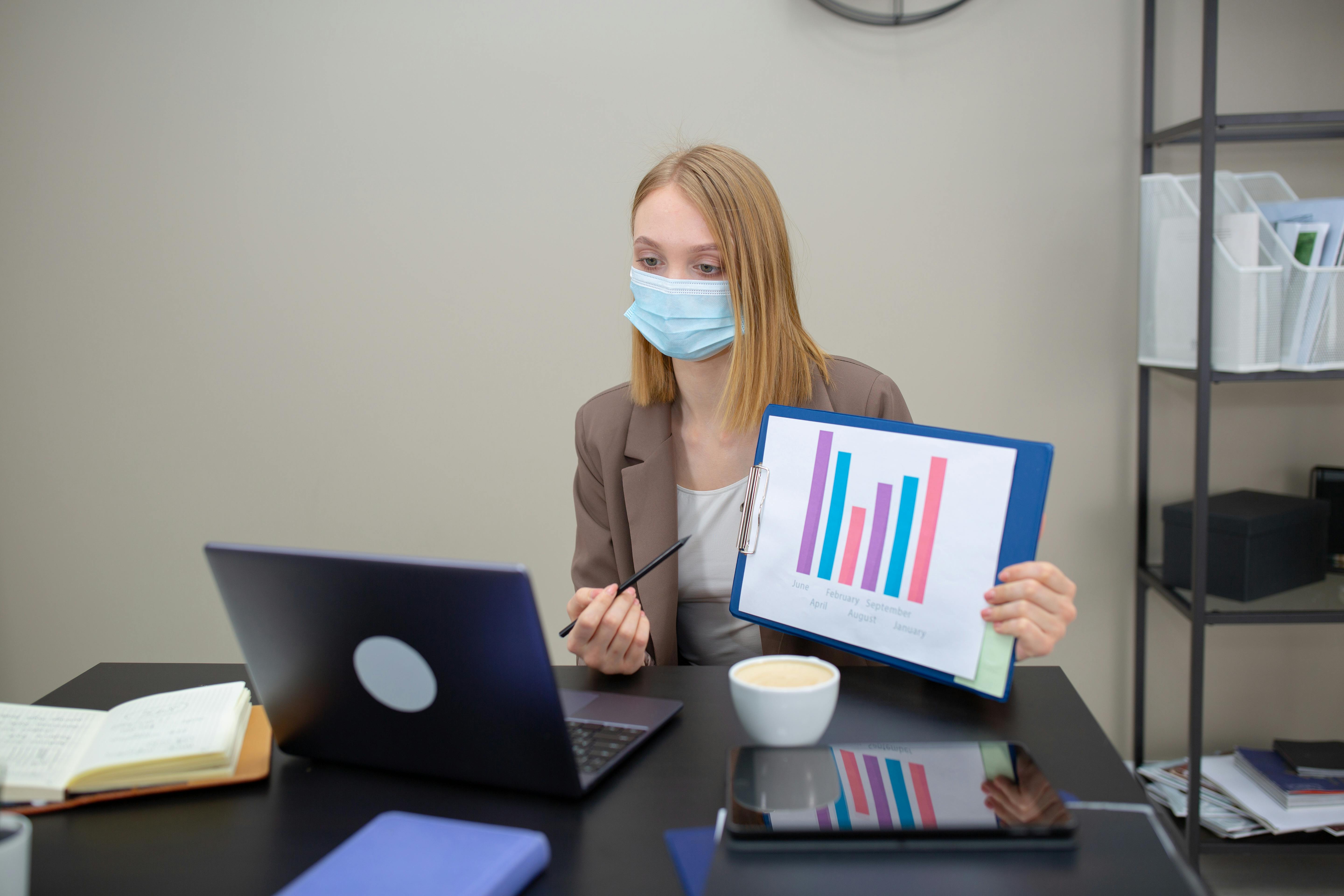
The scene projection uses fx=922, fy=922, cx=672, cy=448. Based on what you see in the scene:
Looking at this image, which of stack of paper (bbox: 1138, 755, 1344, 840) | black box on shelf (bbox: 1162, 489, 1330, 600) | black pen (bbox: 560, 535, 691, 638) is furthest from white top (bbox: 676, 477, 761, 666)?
stack of paper (bbox: 1138, 755, 1344, 840)

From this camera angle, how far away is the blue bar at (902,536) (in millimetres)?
858

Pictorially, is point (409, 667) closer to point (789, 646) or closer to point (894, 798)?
point (894, 798)

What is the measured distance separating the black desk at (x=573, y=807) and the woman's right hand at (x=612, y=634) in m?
0.05

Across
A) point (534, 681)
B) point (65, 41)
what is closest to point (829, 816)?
point (534, 681)

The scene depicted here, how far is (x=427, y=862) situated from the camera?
0.57m

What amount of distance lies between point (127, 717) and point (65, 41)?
71.1 inches

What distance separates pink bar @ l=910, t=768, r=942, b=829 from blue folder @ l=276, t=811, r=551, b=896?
24cm

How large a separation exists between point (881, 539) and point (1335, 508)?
143cm

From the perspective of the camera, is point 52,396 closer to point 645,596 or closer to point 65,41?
point 65,41

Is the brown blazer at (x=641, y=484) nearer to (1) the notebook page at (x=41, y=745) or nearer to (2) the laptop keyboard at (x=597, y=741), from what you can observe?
(2) the laptop keyboard at (x=597, y=741)

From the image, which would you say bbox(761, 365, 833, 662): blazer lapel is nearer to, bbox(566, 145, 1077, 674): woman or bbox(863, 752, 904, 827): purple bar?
bbox(566, 145, 1077, 674): woman

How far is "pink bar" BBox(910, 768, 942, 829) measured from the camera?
1.92 feet

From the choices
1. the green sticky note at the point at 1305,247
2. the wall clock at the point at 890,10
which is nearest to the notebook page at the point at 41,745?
the wall clock at the point at 890,10

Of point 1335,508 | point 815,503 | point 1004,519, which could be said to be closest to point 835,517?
point 815,503
